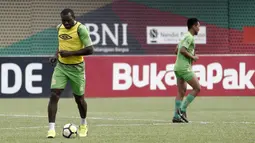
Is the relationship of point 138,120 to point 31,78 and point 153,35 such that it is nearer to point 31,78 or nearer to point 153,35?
point 31,78

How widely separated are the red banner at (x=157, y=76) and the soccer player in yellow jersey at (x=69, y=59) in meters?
10.1

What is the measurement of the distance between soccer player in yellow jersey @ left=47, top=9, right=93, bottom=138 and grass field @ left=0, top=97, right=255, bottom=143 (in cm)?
46

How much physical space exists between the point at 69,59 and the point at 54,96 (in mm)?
613

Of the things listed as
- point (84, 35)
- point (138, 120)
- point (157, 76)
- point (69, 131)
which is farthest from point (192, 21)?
point (157, 76)

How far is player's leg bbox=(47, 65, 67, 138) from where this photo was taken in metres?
11.9

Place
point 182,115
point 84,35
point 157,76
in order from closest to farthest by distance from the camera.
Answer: point 84,35, point 182,115, point 157,76

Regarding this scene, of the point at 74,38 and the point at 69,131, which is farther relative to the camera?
the point at 74,38

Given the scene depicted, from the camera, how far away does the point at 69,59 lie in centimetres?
1219

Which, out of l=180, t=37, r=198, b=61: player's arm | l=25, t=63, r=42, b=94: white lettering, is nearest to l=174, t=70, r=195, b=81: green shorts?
l=180, t=37, r=198, b=61: player's arm

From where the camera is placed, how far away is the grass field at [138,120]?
39.0 ft

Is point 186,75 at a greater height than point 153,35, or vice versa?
point 186,75

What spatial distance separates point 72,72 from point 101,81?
33.9 ft

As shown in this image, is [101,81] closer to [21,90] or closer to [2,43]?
[21,90]

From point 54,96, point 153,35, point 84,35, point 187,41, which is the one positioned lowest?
point 153,35
